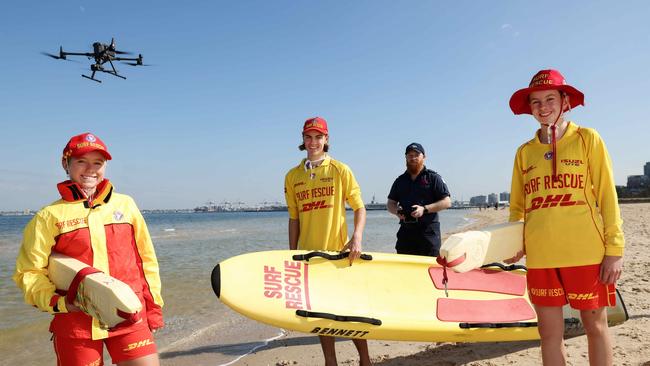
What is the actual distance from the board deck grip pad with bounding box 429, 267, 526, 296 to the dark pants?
0.34 meters

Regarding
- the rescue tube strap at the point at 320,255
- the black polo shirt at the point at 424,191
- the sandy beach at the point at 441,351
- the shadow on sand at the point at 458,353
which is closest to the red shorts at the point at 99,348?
the rescue tube strap at the point at 320,255

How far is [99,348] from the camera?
2.16 metres

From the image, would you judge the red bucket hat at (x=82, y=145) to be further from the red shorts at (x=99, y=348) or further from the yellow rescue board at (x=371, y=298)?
the yellow rescue board at (x=371, y=298)

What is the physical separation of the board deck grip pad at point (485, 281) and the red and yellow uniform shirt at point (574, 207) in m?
1.63

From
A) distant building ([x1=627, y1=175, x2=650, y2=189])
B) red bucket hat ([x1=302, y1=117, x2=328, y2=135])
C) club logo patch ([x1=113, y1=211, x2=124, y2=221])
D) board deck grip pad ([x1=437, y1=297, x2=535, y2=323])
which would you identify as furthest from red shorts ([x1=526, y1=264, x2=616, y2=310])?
distant building ([x1=627, y1=175, x2=650, y2=189])

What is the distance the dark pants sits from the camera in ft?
14.1

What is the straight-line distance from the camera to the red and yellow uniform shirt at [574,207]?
2201 mm

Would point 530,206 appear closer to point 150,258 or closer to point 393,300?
point 393,300

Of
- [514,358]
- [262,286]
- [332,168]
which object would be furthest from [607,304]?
[262,286]

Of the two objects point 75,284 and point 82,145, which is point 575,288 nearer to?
point 75,284

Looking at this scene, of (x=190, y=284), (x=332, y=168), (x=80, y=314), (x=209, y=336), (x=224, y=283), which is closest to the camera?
(x=80, y=314)

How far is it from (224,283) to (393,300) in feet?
5.08

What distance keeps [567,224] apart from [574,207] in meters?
0.11

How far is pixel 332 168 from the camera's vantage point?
3367 mm
